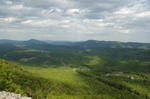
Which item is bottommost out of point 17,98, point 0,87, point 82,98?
point 82,98

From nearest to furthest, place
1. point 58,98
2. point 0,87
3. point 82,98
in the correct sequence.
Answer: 1. point 0,87
2. point 58,98
3. point 82,98

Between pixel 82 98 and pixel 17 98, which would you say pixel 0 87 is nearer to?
pixel 17 98

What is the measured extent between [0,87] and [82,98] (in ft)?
318

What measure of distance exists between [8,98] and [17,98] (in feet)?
11.9

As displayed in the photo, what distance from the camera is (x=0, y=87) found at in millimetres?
118562

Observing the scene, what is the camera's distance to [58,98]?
167 metres

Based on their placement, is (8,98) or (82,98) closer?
(8,98)

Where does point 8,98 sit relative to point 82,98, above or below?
above

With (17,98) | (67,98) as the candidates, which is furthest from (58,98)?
(17,98)

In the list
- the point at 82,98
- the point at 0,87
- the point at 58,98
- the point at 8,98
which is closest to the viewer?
the point at 8,98

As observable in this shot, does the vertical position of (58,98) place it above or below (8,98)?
below

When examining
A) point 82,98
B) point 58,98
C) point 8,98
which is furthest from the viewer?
point 82,98

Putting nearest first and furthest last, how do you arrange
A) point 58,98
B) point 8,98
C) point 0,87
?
point 8,98, point 0,87, point 58,98

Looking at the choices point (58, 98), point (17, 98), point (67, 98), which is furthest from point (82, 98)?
point (17, 98)
